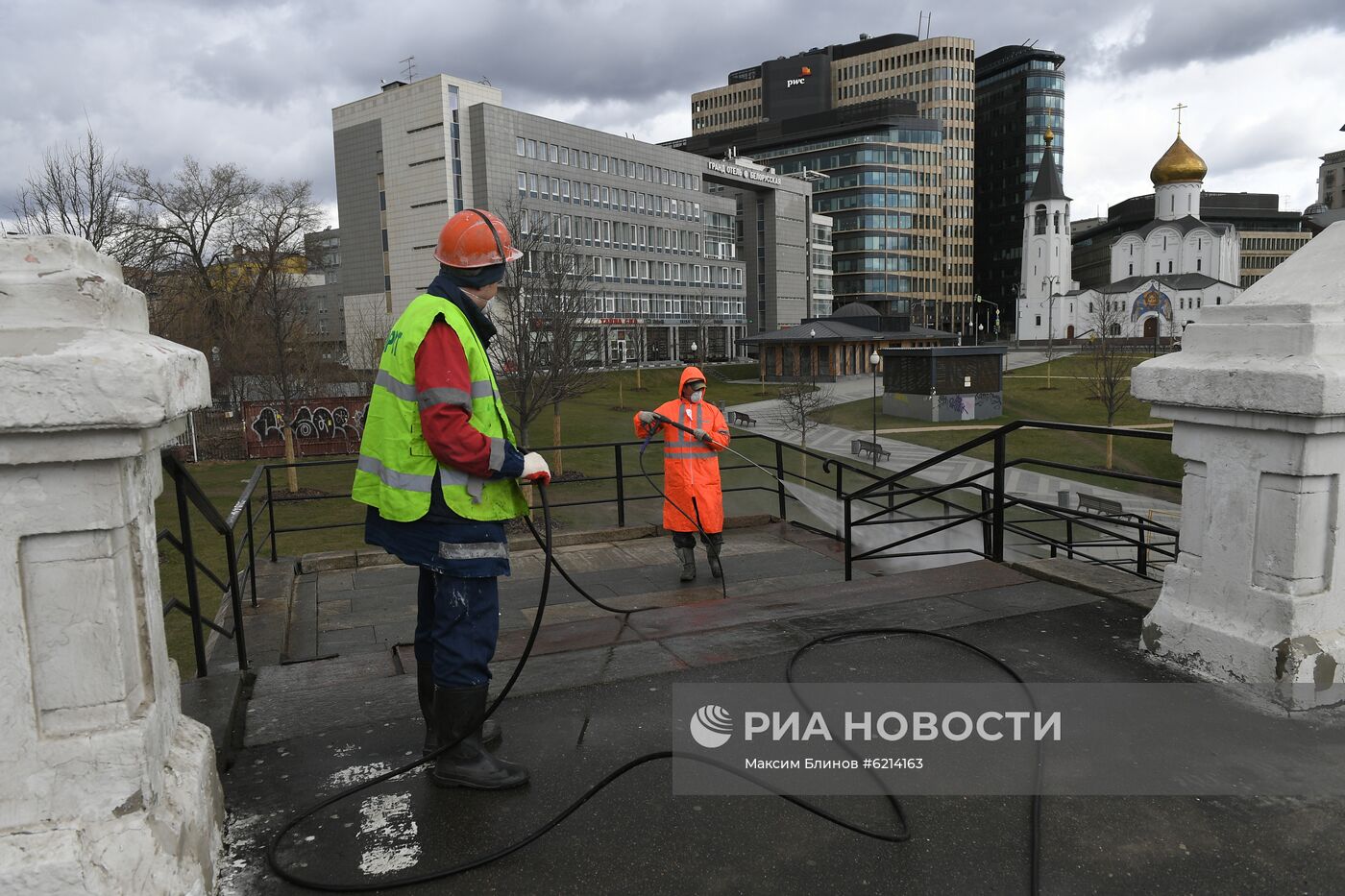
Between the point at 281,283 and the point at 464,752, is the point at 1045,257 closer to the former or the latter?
the point at 281,283

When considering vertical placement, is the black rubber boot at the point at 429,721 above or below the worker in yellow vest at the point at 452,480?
below

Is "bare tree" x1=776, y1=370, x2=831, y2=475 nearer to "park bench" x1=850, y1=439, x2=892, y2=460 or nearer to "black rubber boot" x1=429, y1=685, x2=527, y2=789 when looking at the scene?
"park bench" x1=850, y1=439, x2=892, y2=460

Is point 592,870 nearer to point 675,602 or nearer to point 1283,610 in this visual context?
point 1283,610

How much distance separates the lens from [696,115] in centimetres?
13525

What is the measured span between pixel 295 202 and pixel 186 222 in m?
5.19

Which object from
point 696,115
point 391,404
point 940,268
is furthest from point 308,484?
point 696,115

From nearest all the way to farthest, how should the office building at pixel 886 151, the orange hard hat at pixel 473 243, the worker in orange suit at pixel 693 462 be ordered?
the orange hard hat at pixel 473 243, the worker in orange suit at pixel 693 462, the office building at pixel 886 151

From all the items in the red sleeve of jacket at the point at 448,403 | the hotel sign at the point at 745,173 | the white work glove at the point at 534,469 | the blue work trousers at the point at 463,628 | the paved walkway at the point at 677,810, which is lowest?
the paved walkway at the point at 677,810

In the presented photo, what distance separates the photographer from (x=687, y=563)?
26.2ft

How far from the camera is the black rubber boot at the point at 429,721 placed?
3.40 metres

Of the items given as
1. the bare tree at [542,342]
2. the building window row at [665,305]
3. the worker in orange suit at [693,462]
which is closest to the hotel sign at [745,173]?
the building window row at [665,305]

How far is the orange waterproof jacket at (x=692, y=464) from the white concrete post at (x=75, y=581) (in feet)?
18.2

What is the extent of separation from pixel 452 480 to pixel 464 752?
3.20ft

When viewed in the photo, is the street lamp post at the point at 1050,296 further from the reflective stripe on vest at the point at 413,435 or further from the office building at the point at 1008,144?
the reflective stripe on vest at the point at 413,435
